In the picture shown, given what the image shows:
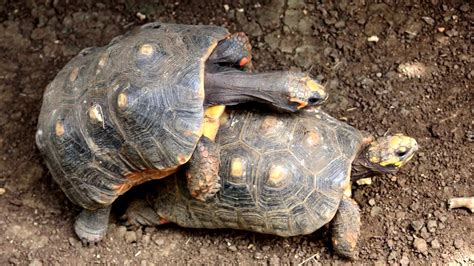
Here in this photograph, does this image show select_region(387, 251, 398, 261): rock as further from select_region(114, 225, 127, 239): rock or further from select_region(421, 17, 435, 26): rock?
select_region(421, 17, 435, 26): rock

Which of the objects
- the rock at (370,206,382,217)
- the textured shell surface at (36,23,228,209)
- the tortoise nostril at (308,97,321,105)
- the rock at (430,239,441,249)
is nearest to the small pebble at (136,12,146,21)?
the textured shell surface at (36,23,228,209)

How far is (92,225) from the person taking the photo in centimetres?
415

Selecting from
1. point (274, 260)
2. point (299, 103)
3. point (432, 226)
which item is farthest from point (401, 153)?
point (274, 260)

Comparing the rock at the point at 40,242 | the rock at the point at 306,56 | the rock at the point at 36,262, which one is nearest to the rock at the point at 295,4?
the rock at the point at 306,56

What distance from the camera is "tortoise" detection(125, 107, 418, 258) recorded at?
12.3 feet

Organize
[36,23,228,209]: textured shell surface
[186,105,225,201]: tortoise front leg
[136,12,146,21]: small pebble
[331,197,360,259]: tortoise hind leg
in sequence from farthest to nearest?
[136,12,146,21]: small pebble, [331,197,360,259]: tortoise hind leg, [186,105,225,201]: tortoise front leg, [36,23,228,209]: textured shell surface

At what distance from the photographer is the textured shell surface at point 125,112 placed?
11.7 feet

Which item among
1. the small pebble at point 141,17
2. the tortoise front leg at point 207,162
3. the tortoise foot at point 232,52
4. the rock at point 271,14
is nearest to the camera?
the tortoise front leg at point 207,162

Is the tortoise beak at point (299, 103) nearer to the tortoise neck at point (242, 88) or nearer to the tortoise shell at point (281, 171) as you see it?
the tortoise neck at point (242, 88)

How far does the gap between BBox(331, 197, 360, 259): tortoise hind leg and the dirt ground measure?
0.13 metres

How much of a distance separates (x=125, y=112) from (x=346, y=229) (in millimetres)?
1523

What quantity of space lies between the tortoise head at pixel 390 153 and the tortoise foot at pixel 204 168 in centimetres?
99

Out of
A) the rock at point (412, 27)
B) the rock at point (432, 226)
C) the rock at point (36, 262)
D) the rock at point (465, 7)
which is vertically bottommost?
the rock at point (36, 262)

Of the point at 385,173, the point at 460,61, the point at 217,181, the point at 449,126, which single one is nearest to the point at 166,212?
the point at 217,181
